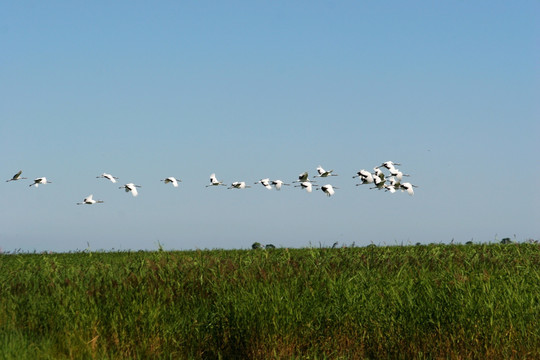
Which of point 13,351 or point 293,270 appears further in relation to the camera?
point 293,270

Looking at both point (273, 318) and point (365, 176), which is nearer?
point (273, 318)

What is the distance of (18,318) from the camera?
31.5ft

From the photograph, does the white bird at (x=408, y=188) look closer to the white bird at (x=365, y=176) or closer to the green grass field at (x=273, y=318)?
the white bird at (x=365, y=176)

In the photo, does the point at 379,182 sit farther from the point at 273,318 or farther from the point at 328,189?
the point at 273,318

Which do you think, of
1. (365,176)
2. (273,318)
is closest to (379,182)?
(365,176)

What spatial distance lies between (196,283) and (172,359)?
1.92 metres

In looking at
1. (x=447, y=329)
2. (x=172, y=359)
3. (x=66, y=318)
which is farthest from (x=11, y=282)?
(x=447, y=329)

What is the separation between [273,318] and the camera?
842cm

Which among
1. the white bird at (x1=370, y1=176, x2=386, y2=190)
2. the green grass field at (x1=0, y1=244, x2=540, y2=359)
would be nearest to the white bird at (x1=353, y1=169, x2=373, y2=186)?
the white bird at (x1=370, y1=176, x2=386, y2=190)

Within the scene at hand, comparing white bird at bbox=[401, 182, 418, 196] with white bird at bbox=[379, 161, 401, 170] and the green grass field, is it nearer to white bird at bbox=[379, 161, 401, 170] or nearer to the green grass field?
white bird at bbox=[379, 161, 401, 170]

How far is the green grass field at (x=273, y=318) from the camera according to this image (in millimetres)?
Answer: 8409

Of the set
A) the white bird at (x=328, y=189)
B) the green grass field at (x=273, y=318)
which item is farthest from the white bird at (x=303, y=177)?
the green grass field at (x=273, y=318)

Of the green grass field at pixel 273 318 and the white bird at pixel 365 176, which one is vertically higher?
the white bird at pixel 365 176

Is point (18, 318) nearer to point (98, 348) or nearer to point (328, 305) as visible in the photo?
point (98, 348)
